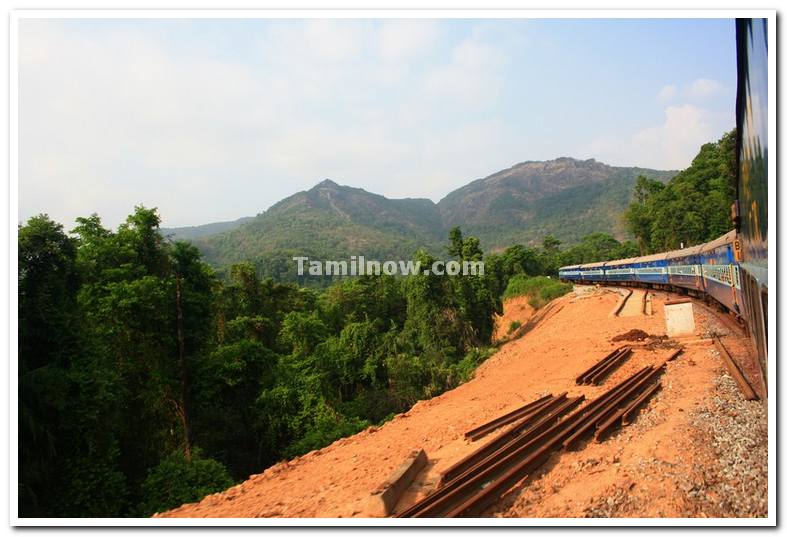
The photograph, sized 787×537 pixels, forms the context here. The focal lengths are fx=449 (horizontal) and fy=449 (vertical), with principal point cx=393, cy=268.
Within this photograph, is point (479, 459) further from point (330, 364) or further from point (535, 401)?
point (330, 364)

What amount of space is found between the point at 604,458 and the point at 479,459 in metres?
1.95

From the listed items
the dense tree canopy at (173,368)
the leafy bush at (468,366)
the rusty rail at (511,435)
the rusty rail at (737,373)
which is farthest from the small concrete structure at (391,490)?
the leafy bush at (468,366)

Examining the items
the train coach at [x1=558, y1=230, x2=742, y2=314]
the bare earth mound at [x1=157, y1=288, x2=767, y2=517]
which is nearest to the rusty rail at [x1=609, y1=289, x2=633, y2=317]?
the train coach at [x1=558, y1=230, x2=742, y2=314]

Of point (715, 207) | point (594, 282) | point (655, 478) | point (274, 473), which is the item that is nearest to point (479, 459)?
point (655, 478)

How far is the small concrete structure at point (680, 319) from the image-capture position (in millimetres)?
14609

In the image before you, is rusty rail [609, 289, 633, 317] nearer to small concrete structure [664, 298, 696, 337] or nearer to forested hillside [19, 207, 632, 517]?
small concrete structure [664, 298, 696, 337]

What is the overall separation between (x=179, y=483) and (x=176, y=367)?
5.00 m

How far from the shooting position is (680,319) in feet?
48.4

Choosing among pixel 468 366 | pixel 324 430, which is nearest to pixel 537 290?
pixel 468 366

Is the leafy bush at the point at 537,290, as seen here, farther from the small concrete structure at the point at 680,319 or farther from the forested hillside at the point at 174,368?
the small concrete structure at the point at 680,319

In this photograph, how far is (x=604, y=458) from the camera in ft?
22.2

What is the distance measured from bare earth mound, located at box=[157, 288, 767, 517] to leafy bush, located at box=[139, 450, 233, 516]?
9.64ft

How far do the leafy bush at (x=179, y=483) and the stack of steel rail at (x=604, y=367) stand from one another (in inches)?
376

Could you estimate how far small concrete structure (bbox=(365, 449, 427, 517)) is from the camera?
6.18 m
